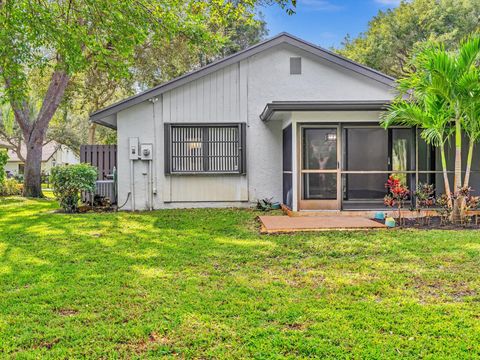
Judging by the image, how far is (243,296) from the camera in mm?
3852

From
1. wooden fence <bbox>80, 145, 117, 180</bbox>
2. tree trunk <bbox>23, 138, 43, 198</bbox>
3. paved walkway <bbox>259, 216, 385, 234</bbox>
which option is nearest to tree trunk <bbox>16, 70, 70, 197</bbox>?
tree trunk <bbox>23, 138, 43, 198</bbox>

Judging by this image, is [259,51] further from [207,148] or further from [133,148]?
[133,148]

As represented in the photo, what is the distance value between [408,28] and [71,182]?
21833 millimetres

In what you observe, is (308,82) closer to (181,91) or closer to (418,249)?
(181,91)

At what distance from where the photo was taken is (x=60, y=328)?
315 centimetres

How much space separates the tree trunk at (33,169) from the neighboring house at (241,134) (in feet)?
20.6

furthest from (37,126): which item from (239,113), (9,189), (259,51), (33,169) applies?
(259,51)

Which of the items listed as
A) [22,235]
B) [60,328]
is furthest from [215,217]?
[60,328]

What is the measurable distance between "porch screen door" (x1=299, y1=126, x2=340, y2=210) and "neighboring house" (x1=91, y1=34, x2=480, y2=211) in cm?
107

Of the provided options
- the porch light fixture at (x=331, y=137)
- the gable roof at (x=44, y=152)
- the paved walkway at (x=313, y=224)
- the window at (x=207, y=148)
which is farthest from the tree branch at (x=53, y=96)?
the gable roof at (x=44, y=152)

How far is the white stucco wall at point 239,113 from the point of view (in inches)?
420

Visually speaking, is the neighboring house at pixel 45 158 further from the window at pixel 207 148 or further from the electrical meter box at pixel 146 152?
the window at pixel 207 148

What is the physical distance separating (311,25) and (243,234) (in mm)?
14799

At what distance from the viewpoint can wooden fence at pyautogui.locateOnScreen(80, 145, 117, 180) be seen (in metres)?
14.2
